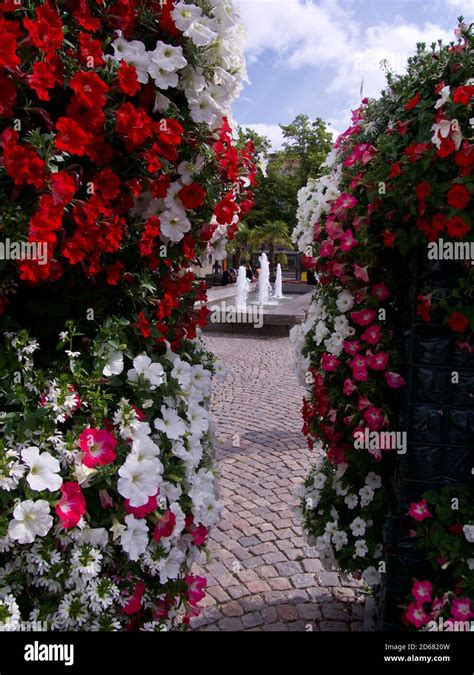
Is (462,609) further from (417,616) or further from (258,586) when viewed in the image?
(258,586)

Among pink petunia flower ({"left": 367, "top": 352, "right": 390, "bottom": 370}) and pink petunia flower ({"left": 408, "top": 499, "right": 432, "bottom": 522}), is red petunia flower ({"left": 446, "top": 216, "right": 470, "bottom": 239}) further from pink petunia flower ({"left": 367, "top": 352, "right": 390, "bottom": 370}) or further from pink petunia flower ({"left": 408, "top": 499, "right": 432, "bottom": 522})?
pink petunia flower ({"left": 408, "top": 499, "right": 432, "bottom": 522})

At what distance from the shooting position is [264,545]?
3.88 meters

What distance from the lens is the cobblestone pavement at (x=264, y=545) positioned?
3.12 metres

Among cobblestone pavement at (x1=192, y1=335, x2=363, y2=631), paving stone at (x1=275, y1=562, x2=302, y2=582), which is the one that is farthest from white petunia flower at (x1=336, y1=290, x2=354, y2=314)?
paving stone at (x1=275, y1=562, x2=302, y2=582)

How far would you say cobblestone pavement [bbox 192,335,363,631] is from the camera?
312cm

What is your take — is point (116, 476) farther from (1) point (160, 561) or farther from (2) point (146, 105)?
(2) point (146, 105)

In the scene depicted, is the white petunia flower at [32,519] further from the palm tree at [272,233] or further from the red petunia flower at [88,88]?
the palm tree at [272,233]

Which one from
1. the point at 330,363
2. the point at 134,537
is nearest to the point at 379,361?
the point at 330,363

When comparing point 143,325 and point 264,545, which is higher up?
point 143,325

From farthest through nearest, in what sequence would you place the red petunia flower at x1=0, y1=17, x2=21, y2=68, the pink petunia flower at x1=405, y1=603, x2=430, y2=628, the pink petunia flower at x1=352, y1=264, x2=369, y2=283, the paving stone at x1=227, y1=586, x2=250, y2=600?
the paving stone at x1=227, y1=586, x2=250, y2=600 < the pink petunia flower at x1=352, y1=264, x2=369, y2=283 < the pink petunia flower at x1=405, y1=603, x2=430, y2=628 < the red petunia flower at x1=0, y1=17, x2=21, y2=68

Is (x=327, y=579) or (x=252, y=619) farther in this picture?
(x=327, y=579)
